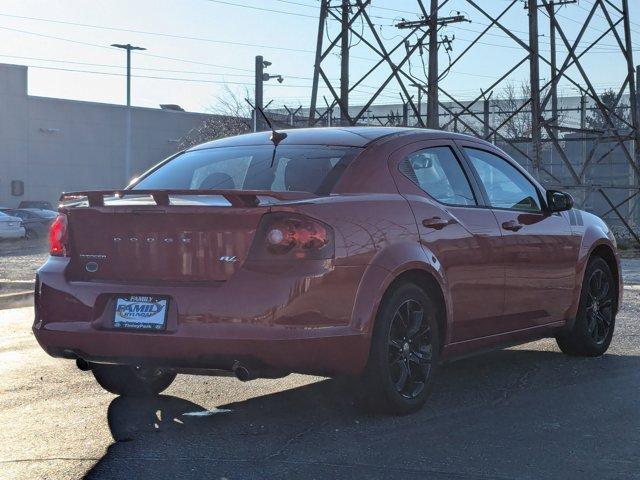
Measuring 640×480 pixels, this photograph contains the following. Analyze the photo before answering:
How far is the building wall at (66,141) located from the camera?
2154 inches

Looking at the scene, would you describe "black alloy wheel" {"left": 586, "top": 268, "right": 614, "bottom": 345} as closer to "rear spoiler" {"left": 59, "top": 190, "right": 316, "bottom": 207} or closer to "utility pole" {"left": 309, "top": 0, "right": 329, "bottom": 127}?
"rear spoiler" {"left": 59, "top": 190, "right": 316, "bottom": 207}

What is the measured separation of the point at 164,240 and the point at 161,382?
1.43m

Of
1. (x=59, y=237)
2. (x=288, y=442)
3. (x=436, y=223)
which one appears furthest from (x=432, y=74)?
(x=288, y=442)

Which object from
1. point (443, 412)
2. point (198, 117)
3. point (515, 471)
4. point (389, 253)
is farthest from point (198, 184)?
point (198, 117)

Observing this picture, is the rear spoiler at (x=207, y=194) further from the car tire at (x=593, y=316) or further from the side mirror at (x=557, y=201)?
the car tire at (x=593, y=316)

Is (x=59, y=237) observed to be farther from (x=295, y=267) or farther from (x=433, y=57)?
(x=433, y=57)

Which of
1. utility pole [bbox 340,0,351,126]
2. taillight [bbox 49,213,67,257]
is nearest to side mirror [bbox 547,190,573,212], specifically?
taillight [bbox 49,213,67,257]

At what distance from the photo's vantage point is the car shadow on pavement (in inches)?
177

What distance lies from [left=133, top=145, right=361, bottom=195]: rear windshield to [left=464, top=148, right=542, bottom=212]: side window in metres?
1.29

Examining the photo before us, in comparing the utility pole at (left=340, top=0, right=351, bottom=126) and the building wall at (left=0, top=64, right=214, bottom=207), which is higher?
the utility pole at (left=340, top=0, right=351, bottom=126)

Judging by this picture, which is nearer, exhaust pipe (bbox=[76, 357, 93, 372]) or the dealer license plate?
the dealer license plate

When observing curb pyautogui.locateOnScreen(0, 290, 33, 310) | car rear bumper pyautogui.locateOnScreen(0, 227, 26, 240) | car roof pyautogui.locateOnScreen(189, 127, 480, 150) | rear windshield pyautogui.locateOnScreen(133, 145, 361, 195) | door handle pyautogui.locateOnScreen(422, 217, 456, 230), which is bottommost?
car rear bumper pyautogui.locateOnScreen(0, 227, 26, 240)

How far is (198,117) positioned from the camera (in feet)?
208

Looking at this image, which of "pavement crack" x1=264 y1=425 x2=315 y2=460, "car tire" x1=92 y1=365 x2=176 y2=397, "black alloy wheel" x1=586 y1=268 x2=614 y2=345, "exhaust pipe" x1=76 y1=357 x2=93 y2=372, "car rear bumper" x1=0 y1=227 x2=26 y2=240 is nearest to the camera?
"pavement crack" x1=264 y1=425 x2=315 y2=460
